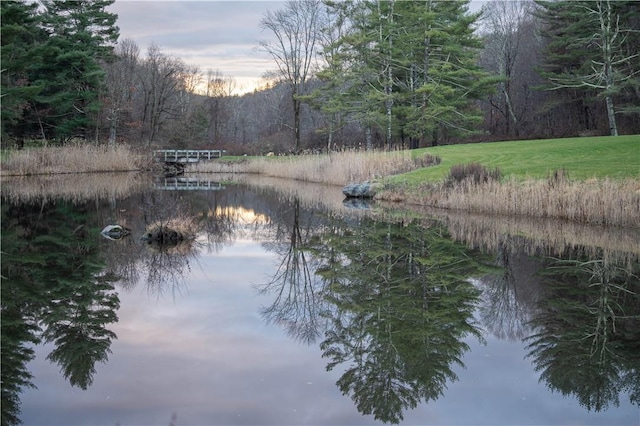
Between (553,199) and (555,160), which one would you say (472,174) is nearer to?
(553,199)

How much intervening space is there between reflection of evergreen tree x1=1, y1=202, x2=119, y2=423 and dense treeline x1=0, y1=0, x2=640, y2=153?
18245 mm

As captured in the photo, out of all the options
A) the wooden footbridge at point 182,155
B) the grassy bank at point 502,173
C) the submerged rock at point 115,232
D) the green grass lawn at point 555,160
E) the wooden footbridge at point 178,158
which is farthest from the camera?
the wooden footbridge at point 182,155

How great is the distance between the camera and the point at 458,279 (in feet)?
26.3

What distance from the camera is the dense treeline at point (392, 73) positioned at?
99.8 feet

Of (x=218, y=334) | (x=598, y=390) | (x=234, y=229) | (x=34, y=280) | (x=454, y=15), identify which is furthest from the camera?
(x=454, y=15)

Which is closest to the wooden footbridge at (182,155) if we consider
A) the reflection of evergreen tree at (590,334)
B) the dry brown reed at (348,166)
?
the dry brown reed at (348,166)

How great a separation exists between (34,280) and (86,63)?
32.3 meters

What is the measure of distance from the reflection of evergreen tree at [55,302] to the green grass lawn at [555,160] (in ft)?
35.6

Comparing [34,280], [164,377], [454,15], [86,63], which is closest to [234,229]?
[34,280]

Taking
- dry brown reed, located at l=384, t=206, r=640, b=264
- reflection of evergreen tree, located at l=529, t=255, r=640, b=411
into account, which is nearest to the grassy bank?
dry brown reed, located at l=384, t=206, r=640, b=264

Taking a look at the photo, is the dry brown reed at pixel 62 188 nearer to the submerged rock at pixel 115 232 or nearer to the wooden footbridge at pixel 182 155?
the submerged rock at pixel 115 232

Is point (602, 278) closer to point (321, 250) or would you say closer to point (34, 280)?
point (321, 250)

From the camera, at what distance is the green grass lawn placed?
1484cm

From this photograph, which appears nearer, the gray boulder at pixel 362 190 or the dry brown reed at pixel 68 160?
the gray boulder at pixel 362 190
